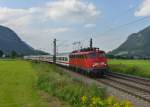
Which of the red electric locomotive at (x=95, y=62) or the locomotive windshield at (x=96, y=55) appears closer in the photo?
the red electric locomotive at (x=95, y=62)

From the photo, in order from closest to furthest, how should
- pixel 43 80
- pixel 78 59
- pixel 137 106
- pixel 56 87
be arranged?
1. pixel 137 106
2. pixel 56 87
3. pixel 43 80
4. pixel 78 59

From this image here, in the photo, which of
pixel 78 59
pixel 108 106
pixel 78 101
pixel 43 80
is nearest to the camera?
pixel 108 106

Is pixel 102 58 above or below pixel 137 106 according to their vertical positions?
above

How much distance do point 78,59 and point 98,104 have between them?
38.8m

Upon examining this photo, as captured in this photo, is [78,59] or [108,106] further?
[78,59]

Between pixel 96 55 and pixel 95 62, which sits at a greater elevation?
pixel 96 55

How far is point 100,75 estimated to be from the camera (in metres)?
Result: 42.4

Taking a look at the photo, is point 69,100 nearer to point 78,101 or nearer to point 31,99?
point 78,101

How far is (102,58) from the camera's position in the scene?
140 feet

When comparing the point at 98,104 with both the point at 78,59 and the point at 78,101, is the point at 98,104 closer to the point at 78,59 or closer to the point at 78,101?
the point at 78,101

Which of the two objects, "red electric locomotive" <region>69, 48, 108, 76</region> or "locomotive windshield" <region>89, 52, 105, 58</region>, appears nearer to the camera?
"red electric locomotive" <region>69, 48, 108, 76</region>

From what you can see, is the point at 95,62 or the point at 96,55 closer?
the point at 95,62

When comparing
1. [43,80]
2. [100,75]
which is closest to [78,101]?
[43,80]

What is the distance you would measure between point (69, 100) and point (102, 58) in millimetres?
24974
